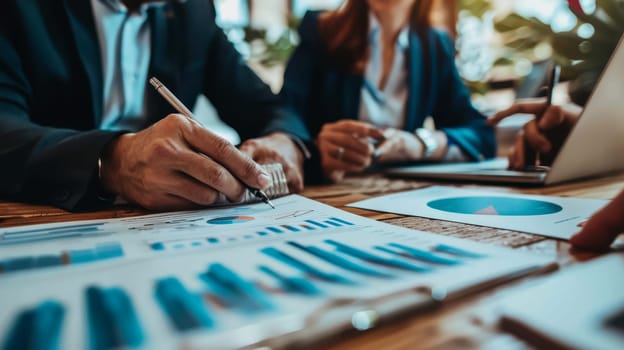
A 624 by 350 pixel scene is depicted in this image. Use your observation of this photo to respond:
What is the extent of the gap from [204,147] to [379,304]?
1.00 feet

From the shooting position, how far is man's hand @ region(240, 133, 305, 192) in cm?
59

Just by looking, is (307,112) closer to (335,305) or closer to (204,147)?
(204,147)

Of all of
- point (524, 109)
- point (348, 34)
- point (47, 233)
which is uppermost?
point (348, 34)

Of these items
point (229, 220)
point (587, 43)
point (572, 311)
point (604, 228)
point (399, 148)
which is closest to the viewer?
point (572, 311)

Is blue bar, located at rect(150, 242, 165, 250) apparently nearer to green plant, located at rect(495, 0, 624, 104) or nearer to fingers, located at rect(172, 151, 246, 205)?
fingers, located at rect(172, 151, 246, 205)

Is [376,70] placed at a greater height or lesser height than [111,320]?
greater

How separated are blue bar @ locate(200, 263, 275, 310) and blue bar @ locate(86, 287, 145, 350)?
1.7 inches

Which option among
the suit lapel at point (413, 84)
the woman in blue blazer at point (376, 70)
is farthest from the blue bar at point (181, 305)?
the suit lapel at point (413, 84)

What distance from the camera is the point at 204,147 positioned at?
44 cm

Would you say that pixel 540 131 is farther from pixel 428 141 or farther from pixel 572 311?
pixel 572 311

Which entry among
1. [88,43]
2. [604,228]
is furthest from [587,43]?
[88,43]

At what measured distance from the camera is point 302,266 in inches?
9.3

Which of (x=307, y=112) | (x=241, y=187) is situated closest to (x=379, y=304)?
(x=241, y=187)

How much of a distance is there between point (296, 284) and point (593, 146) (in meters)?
0.60
